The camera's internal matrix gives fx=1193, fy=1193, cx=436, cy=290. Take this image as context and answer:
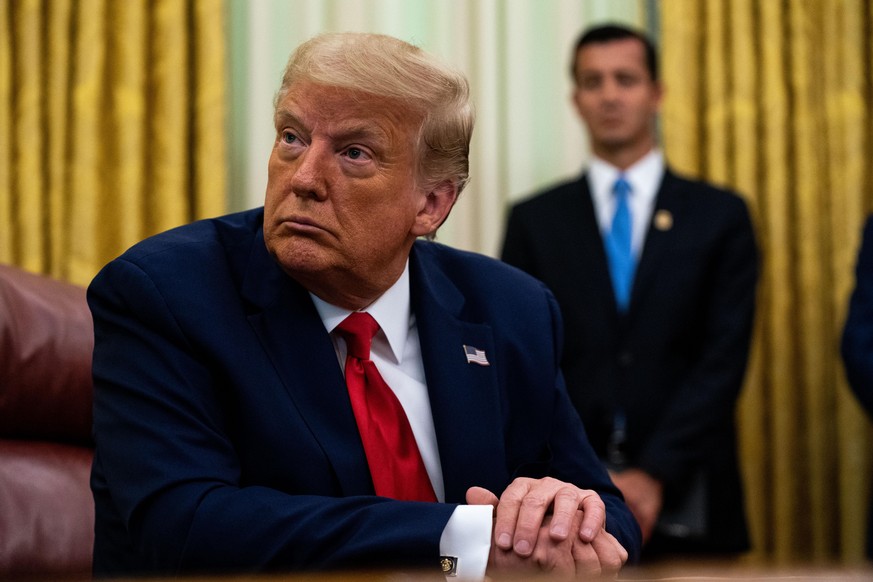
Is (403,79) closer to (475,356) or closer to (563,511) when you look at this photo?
(475,356)

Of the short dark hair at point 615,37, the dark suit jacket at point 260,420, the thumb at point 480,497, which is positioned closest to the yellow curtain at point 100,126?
the short dark hair at point 615,37

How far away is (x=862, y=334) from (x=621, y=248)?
2.56 feet

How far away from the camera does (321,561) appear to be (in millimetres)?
1674

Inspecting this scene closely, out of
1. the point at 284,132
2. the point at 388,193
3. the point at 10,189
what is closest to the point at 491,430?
the point at 388,193

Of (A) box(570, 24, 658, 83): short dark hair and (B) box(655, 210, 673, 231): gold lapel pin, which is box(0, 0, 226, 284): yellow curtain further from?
(B) box(655, 210, 673, 231): gold lapel pin

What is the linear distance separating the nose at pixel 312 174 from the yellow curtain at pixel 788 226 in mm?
2653

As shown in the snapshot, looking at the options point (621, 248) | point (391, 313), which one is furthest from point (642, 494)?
point (391, 313)

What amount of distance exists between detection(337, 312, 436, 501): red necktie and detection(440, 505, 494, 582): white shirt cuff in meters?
0.20

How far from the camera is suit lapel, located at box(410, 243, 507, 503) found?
1.95m

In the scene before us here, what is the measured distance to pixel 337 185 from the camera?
1919 millimetres

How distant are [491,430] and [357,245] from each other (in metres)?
0.39

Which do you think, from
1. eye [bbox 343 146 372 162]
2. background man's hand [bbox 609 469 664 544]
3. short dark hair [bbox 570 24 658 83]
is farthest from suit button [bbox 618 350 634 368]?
eye [bbox 343 146 372 162]

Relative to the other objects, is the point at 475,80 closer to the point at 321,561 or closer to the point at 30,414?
the point at 30,414

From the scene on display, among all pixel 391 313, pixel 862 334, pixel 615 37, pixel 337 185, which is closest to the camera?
pixel 337 185
